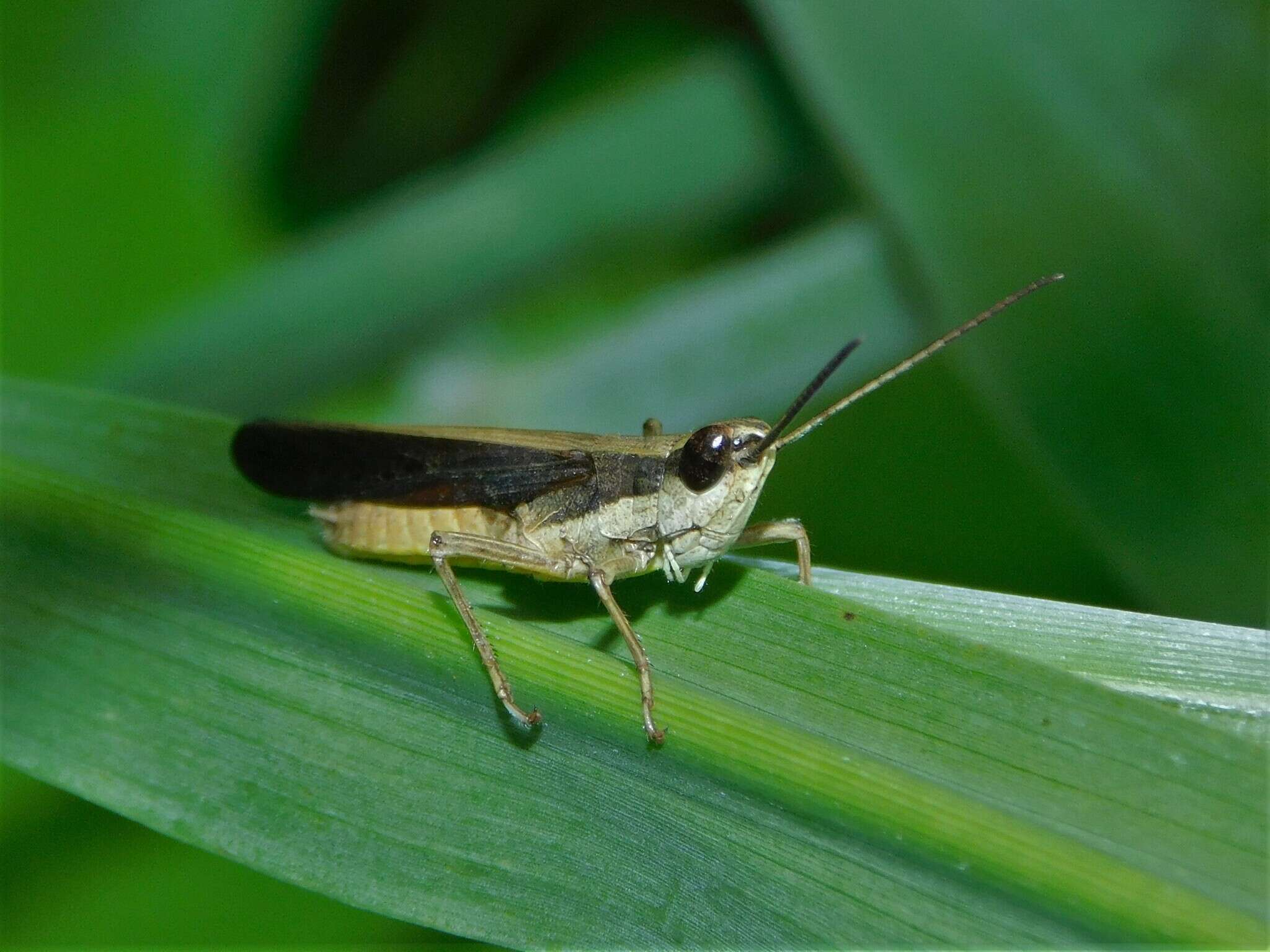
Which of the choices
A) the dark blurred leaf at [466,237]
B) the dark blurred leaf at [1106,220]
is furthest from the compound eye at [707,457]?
the dark blurred leaf at [466,237]

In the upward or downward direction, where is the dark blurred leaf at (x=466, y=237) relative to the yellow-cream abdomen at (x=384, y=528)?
upward

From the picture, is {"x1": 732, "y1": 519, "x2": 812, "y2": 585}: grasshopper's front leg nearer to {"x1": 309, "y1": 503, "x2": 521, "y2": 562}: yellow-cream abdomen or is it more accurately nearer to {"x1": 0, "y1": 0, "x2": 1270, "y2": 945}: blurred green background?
{"x1": 309, "y1": 503, "x2": 521, "y2": 562}: yellow-cream abdomen

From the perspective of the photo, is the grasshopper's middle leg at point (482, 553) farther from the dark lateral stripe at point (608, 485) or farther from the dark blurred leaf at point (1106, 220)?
the dark blurred leaf at point (1106, 220)

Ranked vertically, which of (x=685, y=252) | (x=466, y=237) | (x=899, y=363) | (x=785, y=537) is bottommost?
(x=785, y=537)

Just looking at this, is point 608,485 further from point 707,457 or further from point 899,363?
point 899,363

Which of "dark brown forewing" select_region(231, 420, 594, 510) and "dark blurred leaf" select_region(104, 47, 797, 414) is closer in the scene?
"dark brown forewing" select_region(231, 420, 594, 510)

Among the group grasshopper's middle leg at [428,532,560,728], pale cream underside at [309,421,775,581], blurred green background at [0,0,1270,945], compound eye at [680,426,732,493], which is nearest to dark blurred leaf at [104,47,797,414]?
blurred green background at [0,0,1270,945]

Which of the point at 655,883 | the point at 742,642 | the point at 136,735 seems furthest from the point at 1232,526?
the point at 136,735

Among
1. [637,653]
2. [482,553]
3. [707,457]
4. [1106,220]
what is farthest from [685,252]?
[637,653]
